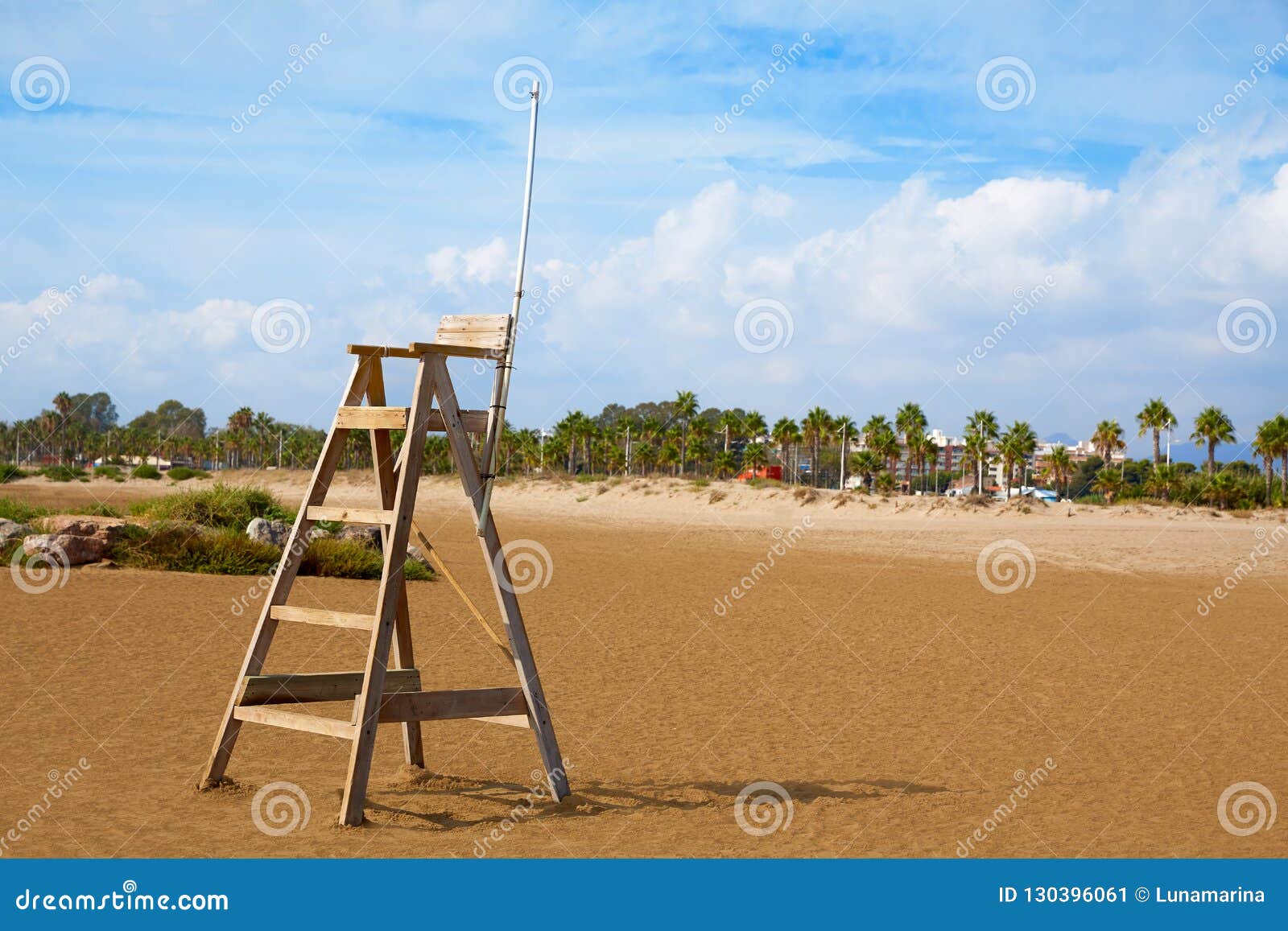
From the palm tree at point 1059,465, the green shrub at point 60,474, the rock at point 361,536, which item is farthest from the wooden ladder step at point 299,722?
the palm tree at point 1059,465

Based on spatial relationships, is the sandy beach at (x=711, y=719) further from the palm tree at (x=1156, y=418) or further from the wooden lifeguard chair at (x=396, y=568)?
the palm tree at (x=1156, y=418)

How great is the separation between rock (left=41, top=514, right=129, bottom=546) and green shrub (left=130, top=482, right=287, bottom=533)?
875mm

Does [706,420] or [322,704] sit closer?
[322,704]

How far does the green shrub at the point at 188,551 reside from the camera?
657 inches

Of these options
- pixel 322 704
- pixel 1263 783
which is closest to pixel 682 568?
pixel 322 704

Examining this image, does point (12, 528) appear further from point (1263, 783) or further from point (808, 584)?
point (1263, 783)

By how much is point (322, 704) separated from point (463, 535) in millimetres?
20086

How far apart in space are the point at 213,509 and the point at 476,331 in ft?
45.9

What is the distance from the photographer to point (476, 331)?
21.0ft

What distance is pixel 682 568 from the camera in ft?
78.1

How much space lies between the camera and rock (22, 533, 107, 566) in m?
15.8

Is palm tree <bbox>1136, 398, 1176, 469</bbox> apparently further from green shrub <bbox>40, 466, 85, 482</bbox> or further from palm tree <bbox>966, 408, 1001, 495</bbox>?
green shrub <bbox>40, 466, 85, 482</bbox>

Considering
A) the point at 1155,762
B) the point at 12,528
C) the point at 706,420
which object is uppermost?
the point at 706,420

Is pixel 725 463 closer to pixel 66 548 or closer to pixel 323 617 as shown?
pixel 66 548
